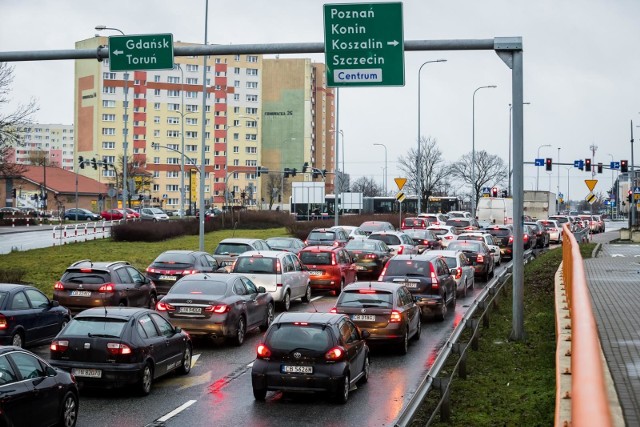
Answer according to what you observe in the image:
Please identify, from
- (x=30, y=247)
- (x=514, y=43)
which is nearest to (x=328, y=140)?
(x=30, y=247)

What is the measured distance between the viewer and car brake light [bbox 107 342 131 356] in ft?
45.5

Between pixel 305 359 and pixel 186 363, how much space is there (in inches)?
132

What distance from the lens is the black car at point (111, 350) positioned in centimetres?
1382

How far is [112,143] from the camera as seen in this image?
137 meters

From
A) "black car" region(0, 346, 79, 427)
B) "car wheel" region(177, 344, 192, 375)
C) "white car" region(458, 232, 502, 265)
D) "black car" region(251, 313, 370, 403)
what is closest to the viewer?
"black car" region(0, 346, 79, 427)

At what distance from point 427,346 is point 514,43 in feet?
22.1

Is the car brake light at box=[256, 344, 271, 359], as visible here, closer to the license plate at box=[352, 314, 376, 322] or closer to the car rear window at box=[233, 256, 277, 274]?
the license plate at box=[352, 314, 376, 322]

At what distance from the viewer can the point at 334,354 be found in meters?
13.6

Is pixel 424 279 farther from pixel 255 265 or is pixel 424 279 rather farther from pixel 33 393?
pixel 33 393

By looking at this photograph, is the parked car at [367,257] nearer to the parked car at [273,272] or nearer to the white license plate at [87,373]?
the parked car at [273,272]

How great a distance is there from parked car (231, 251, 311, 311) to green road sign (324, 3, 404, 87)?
9.32 meters

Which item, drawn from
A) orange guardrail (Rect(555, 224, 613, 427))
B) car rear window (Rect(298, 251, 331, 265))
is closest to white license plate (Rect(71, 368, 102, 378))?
orange guardrail (Rect(555, 224, 613, 427))

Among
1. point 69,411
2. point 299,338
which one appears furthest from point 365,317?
point 69,411

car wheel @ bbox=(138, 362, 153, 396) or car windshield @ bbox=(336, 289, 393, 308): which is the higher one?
car windshield @ bbox=(336, 289, 393, 308)
